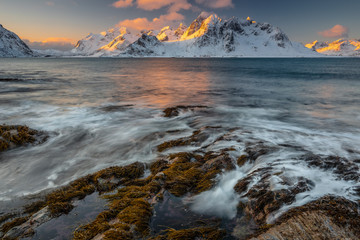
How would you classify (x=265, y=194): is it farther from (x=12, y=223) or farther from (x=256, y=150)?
(x=12, y=223)

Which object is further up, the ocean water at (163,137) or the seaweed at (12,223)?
the ocean water at (163,137)

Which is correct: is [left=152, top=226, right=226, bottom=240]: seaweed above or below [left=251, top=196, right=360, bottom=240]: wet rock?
below

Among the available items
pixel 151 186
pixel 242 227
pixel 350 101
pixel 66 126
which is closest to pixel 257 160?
pixel 242 227

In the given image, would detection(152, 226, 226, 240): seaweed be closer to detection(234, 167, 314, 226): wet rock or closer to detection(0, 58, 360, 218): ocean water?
detection(0, 58, 360, 218): ocean water

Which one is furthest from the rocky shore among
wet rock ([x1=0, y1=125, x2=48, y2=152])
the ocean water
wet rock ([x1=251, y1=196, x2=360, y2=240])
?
wet rock ([x1=0, y1=125, x2=48, y2=152])

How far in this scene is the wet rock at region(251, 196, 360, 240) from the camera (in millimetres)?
3066

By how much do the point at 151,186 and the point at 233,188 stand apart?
1.91 metres

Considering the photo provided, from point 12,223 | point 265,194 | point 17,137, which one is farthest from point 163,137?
point 12,223

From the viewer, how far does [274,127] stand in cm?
998

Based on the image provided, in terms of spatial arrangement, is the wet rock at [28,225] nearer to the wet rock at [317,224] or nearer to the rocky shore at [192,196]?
the rocky shore at [192,196]

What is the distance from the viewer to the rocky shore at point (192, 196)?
3342 mm

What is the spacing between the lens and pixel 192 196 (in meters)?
4.73

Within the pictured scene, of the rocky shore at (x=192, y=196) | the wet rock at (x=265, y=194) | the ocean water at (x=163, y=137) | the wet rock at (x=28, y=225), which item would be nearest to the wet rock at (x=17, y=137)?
the ocean water at (x=163, y=137)

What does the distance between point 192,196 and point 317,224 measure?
237 centimetres
